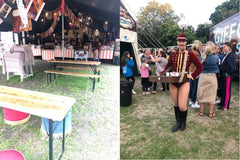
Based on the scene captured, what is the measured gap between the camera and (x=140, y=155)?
172 cm

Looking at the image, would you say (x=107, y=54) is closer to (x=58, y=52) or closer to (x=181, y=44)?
(x=58, y=52)

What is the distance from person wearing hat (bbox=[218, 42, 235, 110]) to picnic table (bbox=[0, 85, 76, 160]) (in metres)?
2.64

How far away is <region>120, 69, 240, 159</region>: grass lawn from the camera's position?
173 centimetres

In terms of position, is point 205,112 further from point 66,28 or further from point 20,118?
point 66,28

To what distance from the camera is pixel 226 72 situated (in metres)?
2.88

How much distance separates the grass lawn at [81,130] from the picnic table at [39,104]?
8.4 inches

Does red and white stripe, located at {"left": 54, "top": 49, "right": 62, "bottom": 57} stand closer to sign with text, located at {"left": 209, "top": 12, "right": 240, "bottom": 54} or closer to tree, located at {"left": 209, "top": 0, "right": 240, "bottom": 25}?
sign with text, located at {"left": 209, "top": 12, "right": 240, "bottom": 54}

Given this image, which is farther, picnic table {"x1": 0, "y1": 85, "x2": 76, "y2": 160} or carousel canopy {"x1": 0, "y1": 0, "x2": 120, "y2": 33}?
carousel canopy {"x1": 0, "y1": 0, "x2": 120, "y2": 33}

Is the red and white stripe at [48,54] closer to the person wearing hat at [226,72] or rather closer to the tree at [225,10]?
the person wearing hat at [226,72]

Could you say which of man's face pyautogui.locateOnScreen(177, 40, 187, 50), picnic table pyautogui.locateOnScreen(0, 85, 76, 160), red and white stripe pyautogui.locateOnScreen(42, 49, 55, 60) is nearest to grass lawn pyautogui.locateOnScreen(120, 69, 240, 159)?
picnic table pyautogui.locateOnScreen(0, 85, 76, 160)

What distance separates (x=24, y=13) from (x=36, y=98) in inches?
72.3

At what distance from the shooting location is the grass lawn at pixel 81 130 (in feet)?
5.20

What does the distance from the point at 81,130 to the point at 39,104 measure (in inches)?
28.8

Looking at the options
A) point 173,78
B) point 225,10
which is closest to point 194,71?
point 173,78
